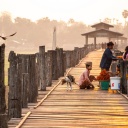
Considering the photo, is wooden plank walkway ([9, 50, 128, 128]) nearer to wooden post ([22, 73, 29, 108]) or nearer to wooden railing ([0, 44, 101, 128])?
wooden post ([22, 73, 29, 108])

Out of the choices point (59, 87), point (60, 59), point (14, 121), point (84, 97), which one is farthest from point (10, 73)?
point (60, 59)

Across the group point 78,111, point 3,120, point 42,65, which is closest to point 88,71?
point 42,65

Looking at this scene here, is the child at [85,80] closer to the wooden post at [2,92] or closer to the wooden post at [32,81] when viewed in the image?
the wooden post at [32,81]

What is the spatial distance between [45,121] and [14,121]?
0.60m

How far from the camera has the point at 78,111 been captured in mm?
10273

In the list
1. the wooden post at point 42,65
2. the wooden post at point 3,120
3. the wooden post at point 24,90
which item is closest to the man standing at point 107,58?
the wooden post at point 42,65

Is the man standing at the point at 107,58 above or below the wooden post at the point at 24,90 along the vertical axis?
above

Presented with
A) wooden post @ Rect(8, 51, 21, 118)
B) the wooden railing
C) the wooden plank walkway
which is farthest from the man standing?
wooden post @ Rect(8, 51, 21, 118)

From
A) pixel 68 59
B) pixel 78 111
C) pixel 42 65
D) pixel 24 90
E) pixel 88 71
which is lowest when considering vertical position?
pixel 78 111

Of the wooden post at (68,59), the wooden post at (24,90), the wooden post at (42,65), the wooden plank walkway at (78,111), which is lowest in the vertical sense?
the wooden plank walkway at (78,111)

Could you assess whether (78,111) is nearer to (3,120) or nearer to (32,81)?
(32,81)

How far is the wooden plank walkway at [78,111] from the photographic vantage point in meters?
8.70

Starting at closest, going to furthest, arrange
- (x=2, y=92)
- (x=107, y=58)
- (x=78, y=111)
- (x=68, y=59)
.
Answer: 1. (x=2, y=92)
2. (x=78, y=111)
3. (x=107, y=58)
4. (x=68, y=59)

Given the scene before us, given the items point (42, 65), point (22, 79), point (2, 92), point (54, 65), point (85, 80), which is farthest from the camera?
point (54, 65)
